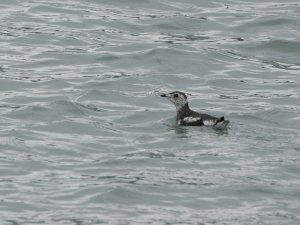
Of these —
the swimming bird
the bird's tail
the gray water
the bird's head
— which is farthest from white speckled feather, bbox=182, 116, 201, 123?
the bird's tail

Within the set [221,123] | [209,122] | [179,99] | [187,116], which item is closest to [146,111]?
[179,99]

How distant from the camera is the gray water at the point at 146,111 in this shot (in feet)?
56.0

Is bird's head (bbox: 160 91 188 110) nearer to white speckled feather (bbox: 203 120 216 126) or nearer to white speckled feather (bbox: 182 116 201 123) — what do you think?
white speckled feather (bbox: 182 116 201 123)

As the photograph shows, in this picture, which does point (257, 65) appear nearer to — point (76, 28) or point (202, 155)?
point (76, 28)

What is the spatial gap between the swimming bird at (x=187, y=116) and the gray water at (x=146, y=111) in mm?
163

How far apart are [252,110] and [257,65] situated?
419cm

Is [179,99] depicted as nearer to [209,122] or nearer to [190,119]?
[190,119]

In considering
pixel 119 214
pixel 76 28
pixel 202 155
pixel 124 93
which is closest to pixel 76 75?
pixel 124 93

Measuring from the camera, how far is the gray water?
17.1 meters

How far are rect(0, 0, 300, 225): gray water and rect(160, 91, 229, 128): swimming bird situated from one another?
0.16 meters

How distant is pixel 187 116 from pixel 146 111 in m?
1.20

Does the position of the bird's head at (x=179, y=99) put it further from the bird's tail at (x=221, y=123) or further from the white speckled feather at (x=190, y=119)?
the bird's tail at (x=221, y=123)

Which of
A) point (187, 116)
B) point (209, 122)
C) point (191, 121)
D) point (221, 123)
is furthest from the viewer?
point (187, 116)

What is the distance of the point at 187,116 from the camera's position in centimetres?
2209
